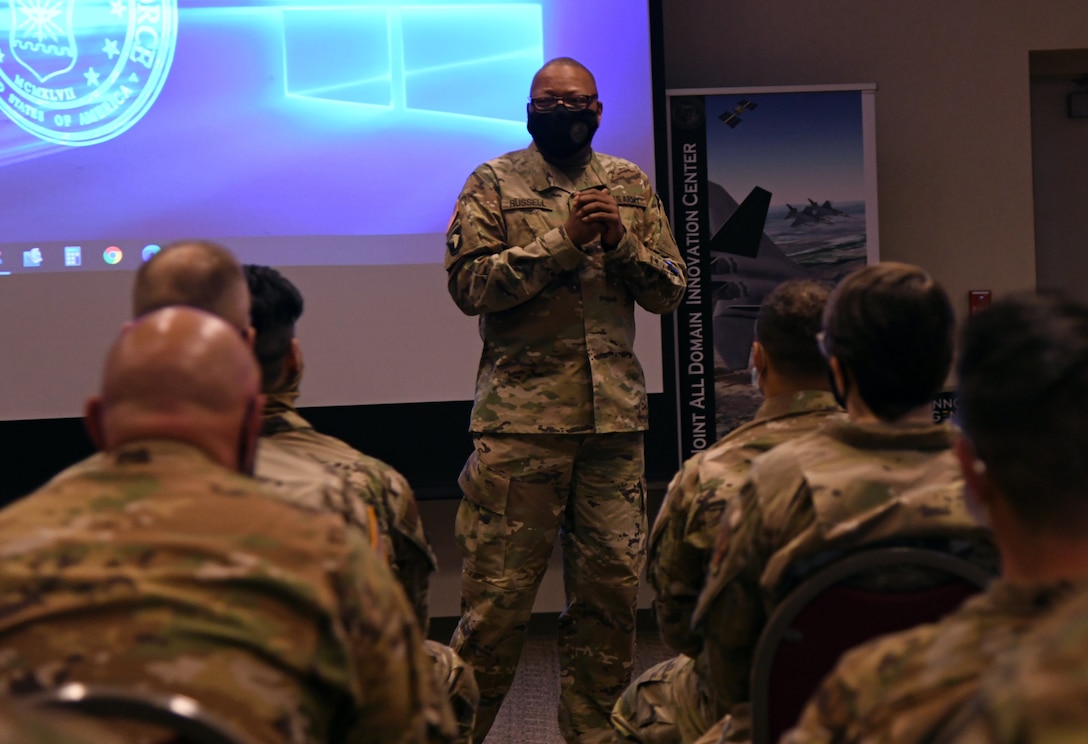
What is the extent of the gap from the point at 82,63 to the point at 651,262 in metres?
2.12

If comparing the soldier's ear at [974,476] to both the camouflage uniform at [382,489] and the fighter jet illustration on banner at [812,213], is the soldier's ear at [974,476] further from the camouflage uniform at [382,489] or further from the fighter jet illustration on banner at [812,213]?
the fighter jet illustration on banner at [812,213]

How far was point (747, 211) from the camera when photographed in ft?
13.4

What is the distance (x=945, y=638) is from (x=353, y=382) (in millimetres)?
3234

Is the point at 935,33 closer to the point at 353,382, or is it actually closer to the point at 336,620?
the point at 353,382

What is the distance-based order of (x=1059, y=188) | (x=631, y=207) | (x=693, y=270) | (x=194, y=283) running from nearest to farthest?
(x=194, y=283)
(x=631, y=207)
(x=693, y=270)
(x=1059, y=188)

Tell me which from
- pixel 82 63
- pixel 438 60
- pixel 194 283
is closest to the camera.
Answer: pixel 194 283

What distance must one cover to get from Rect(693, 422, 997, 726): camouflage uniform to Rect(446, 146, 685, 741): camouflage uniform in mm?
1176

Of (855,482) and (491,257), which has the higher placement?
(491,257)

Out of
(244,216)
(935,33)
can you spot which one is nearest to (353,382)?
(244,216)

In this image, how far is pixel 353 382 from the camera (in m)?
3.89

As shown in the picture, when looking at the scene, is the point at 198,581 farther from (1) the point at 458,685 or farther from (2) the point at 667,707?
(2) the point at 667,707

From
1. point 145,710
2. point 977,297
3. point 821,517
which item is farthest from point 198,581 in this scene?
point 977,297

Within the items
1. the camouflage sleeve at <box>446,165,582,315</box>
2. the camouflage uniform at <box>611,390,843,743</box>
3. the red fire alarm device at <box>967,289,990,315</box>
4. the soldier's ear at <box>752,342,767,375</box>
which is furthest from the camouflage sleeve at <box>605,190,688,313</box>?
the red fire alarm device at <box>967,289,990,315</box>

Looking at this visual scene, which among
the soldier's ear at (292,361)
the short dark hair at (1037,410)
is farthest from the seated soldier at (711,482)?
the short dark hair at (1037,410)
